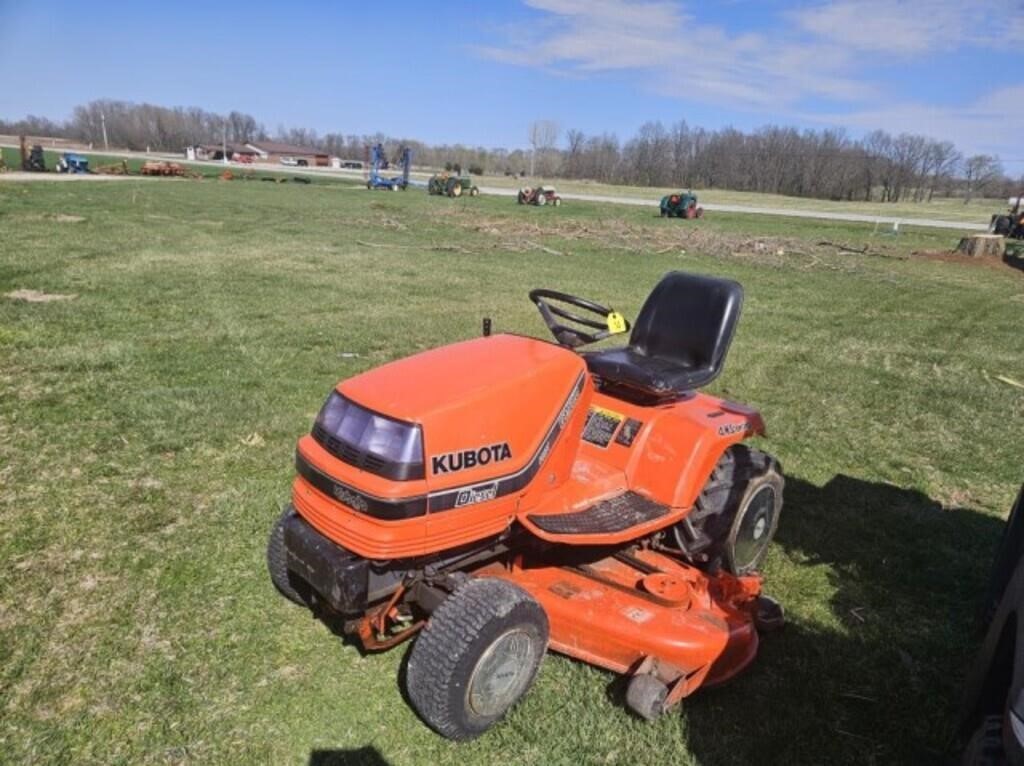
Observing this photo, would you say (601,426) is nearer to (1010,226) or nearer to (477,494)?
(477,494)

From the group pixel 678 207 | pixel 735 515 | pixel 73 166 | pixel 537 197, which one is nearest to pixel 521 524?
pixel 735 515

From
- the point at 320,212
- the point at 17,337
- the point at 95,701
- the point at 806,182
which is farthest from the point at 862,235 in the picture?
the point at 806,182

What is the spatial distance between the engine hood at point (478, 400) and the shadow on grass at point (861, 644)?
4.17ft

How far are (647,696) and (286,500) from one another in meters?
2.46

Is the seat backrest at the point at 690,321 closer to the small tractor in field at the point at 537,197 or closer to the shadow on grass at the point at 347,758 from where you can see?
the shadow on grass at the point at 347,758

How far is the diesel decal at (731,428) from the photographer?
3.47 metres


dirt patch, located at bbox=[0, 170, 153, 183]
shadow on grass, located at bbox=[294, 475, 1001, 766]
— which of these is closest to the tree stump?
shadow on grass, located at bbox=[294, 475, 1001, 766]

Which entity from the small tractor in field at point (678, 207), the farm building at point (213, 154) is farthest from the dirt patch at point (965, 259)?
the farm building at point (213, 154)

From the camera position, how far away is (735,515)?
3553 millimetres

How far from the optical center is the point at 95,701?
2.67 meters

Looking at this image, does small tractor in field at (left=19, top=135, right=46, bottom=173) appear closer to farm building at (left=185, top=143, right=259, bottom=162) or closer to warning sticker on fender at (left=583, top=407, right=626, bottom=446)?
warning sticker on fender at (left=583, top=407, right=626, bottom=446)

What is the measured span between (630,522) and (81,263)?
10974 millimetres

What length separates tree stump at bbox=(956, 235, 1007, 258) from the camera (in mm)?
19172

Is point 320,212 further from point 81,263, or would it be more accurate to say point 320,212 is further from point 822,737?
point 822,737
